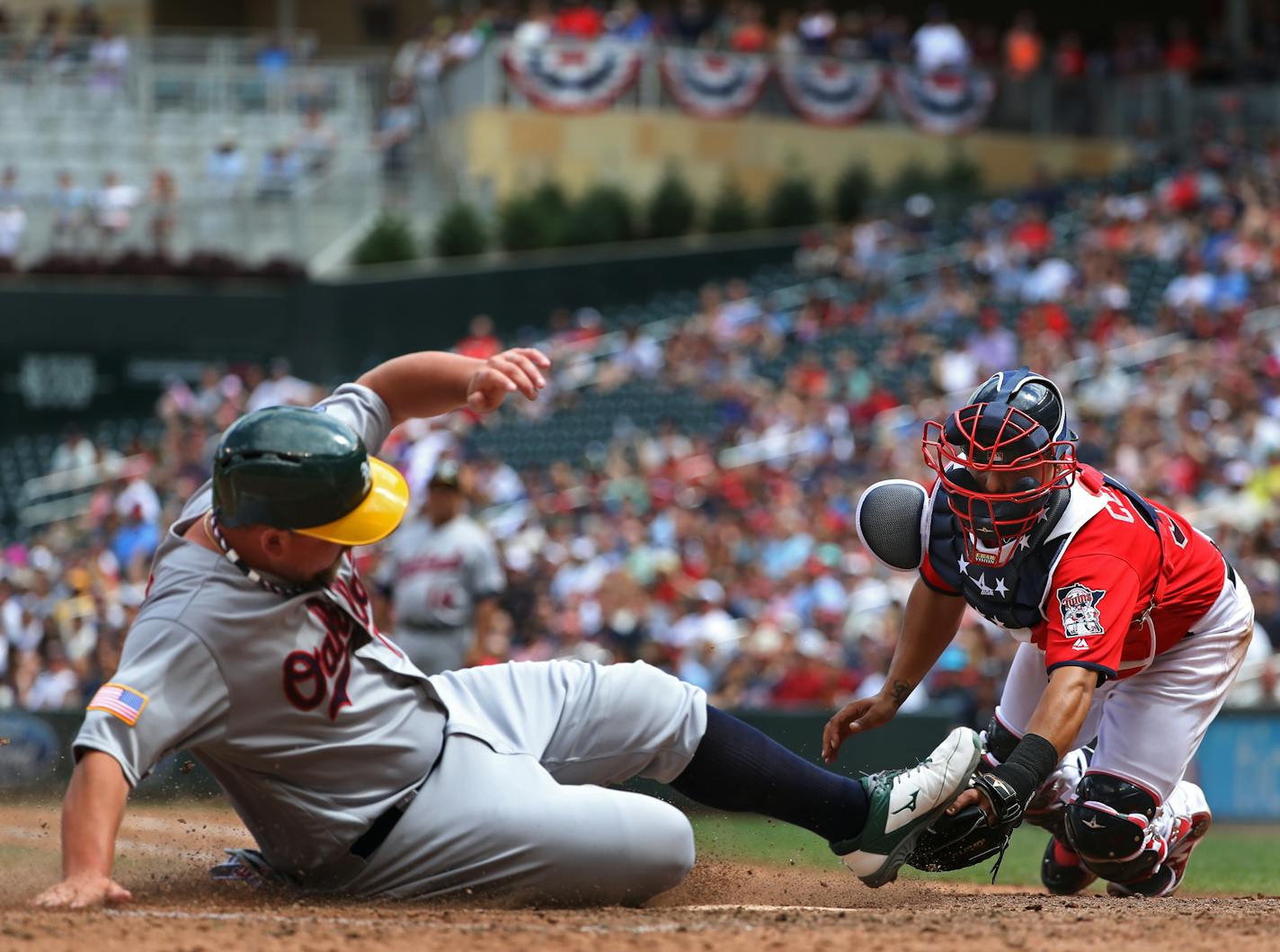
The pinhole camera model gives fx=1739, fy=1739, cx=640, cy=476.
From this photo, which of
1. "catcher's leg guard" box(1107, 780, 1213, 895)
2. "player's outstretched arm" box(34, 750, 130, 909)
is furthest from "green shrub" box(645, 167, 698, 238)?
"player's outstretched arm" box(34, 750, 130, 909)

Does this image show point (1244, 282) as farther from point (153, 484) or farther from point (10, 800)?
point (10, 800)

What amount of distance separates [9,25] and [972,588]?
97.1 ft

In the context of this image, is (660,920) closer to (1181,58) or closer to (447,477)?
(447,477)

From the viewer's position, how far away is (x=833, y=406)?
16.7m

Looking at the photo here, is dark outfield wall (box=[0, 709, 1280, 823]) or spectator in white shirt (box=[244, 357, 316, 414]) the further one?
spectator in white shirt (box=[244, 357, 316, 414])

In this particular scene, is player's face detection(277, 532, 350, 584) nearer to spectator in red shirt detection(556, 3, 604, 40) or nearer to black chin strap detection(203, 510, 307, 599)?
black chin strap detection(203, 510, 307, 599)

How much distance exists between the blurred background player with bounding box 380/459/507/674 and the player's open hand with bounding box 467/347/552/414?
4.38m

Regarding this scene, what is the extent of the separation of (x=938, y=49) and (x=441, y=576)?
62.0 feet

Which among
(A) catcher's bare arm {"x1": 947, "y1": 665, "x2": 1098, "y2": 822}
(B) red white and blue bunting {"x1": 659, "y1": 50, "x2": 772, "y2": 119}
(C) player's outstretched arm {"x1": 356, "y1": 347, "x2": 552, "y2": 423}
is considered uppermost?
(B) red white and blue bunting {"x1": 659, "y1": 50, "x2": 772, "y2": 119}

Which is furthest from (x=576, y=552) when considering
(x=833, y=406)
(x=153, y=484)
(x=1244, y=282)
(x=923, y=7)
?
(x=923, y=7)

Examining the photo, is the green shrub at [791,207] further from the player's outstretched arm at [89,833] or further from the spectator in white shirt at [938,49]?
the player's outstretched arm at [89,833]

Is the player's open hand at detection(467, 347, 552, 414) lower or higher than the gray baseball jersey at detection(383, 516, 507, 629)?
higher

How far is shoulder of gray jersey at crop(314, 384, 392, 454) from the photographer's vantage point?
4734 mm

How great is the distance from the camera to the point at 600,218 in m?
24.6
